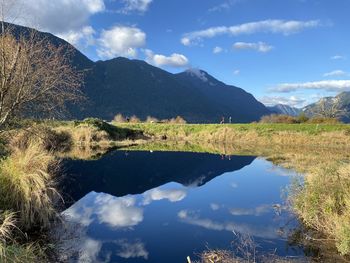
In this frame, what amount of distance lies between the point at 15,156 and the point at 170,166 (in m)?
25.6

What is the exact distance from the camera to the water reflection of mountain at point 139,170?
28.8 metres

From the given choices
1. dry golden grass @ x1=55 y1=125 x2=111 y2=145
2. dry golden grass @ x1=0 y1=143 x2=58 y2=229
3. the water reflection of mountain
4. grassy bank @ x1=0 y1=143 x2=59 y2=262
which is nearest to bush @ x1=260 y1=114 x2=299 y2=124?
the water reflection of mountain

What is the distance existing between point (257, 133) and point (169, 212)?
151 ft

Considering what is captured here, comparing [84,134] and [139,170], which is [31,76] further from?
[84,134]

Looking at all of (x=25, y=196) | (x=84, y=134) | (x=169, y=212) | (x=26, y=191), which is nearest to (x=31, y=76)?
(x=26, y=191)

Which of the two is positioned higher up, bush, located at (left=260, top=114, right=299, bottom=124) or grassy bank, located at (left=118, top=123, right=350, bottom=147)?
bush, located at (left=260, top=114, right=299, bottom=124)

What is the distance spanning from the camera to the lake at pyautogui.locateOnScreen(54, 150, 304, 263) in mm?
14664

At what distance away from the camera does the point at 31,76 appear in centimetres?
1655

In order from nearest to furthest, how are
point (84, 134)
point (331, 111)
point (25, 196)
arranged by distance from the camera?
1. point (25, 196)
2. point (84, 134)
3. point (331, 111)

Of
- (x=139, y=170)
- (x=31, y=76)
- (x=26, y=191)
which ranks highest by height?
(x=31, y=76)

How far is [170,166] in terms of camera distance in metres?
41.2

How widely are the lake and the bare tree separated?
4.98m

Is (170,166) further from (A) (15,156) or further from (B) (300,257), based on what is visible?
(B) (300,257)

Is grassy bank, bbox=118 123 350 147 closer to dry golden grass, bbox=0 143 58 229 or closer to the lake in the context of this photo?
the lake
